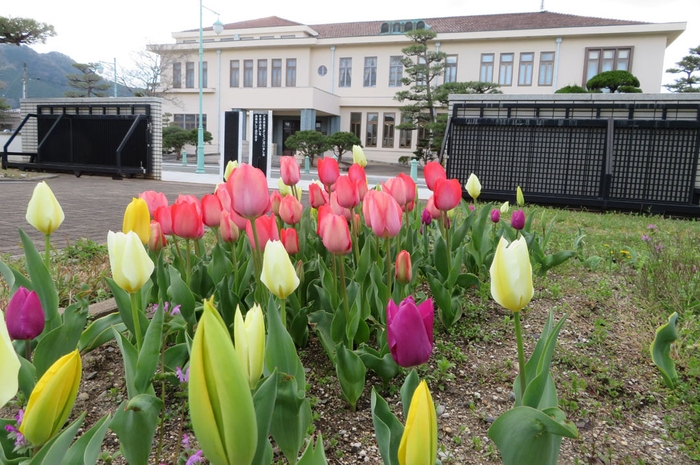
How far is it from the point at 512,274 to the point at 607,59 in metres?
30.5

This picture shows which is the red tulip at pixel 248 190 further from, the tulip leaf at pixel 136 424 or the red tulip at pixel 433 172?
the red tulip at pixel 433 172

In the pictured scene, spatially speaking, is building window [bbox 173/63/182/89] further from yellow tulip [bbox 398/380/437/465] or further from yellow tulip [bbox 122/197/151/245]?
yellow tulip [bbox 398/380/437/465]

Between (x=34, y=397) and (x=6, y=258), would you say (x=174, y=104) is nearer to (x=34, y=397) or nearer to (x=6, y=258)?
(x=6, y=258)

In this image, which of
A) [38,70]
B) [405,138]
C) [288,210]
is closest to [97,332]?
[288,210]

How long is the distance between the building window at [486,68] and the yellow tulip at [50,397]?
3071cm

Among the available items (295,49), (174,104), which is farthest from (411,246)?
(174,104)

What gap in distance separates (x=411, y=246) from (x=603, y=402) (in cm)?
99

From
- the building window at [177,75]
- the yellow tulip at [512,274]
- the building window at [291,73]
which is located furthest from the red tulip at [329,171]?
the building window at [177,75]

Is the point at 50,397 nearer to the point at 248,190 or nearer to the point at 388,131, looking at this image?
the point at 248,190

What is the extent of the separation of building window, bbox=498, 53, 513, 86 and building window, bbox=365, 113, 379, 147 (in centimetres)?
723

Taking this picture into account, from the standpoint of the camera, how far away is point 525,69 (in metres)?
28.6

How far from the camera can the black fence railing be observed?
8.60 meters

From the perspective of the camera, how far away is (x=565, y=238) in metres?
4.75

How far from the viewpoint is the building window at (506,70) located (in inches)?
1133
